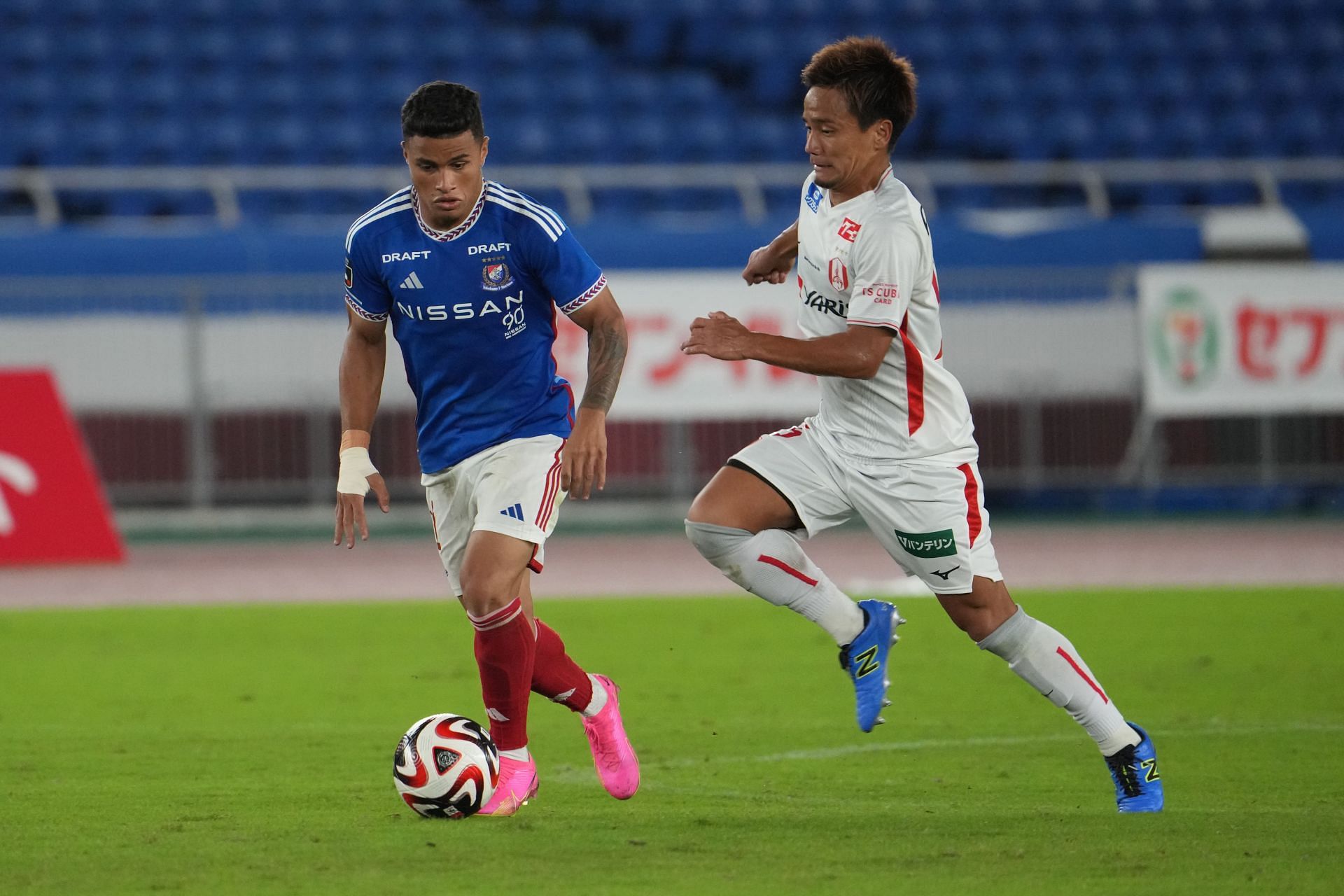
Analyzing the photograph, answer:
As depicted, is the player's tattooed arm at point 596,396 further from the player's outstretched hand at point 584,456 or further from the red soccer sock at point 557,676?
the red soccer sock at point 557,676

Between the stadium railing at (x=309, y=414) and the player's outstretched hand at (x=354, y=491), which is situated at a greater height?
the player's outstretched hand at (x=354, y=491)

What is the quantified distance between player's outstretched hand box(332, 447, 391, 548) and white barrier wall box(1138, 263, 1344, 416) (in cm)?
1055

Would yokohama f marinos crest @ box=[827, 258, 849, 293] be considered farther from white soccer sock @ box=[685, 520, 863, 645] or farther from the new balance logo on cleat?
the new balance logo on cleat

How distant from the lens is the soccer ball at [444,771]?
535 centimetres

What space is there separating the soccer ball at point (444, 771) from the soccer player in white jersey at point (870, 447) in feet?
3.33

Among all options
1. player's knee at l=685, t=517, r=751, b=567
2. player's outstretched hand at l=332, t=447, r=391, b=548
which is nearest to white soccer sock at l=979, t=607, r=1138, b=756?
player's knee at l=685, t=517, r=751, b=567

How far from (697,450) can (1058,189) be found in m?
6.02

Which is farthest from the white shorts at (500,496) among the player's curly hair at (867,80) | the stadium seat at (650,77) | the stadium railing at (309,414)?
the stadium seat at (650,77)

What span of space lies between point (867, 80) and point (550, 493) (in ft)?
5.13

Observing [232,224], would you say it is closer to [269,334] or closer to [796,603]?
[269,334]

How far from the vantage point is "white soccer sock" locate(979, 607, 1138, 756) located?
5492 mm

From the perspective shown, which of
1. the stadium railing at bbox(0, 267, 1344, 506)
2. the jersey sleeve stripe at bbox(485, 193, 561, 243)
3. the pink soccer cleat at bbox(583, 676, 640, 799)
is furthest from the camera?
the stadium railing at bbox(0, 267, 1344, 506)

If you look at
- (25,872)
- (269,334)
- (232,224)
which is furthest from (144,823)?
(232,224)

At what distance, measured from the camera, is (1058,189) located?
1919 centimetres
